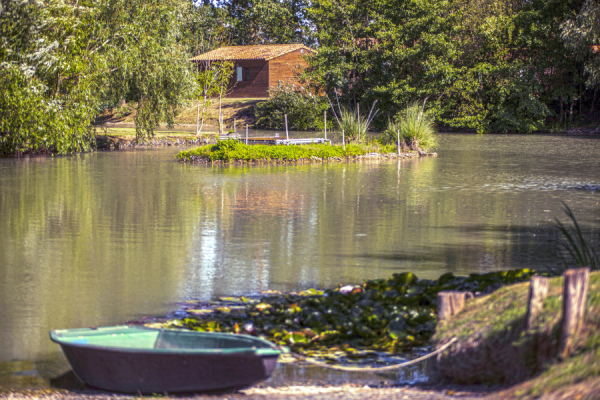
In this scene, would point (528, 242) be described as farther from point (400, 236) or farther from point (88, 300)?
point (88, 300)

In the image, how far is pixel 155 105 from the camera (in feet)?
106

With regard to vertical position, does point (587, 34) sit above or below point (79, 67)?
above

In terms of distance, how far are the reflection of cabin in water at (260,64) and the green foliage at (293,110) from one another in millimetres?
10360

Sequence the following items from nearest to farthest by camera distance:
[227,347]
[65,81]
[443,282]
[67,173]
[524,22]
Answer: [227,347] < [443,282] < [67,173] < [65,81] < [524,22]

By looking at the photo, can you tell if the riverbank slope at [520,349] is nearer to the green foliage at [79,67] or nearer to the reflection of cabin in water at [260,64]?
the green foliage at [79,67]

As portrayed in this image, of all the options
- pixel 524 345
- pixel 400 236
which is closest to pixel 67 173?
pixel 400 236

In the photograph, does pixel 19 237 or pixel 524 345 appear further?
pixel 19 237

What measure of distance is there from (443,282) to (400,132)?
78.6ft

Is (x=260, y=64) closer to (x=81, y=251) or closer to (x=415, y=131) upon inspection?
(x=415, y=131)

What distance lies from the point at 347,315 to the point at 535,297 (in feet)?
8.53

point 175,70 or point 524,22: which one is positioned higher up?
point 524,22

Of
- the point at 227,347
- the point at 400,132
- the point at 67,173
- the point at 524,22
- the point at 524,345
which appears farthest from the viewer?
the point at 524,22

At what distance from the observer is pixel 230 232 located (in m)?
12.6

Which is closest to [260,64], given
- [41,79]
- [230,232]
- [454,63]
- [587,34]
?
[454,63]
